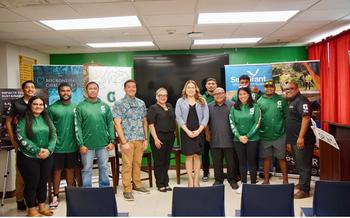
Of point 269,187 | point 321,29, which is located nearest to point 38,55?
point 321,29

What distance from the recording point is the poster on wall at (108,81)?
5965 millimetres

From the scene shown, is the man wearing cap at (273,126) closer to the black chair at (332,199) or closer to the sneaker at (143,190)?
the sneaker at (143,190)

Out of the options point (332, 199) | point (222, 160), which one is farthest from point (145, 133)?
point (332, 199)

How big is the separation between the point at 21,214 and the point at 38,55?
3.63m

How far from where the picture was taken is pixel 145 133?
16.0 ft

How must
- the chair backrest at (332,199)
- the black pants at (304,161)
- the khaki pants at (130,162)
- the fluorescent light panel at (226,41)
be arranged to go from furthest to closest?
the fluorescent light panel at (226,41), the khaki pants at (130,162), the black pants at (304,161), the chair backrest at (332,199)

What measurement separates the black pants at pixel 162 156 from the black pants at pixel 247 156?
971 mm

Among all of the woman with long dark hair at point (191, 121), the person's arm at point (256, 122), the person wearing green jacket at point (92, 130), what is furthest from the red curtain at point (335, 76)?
the person wearing green jacket at point (92, 130)

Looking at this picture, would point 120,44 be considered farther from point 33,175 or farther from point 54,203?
point 33,175

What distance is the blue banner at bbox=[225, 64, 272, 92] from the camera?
593 centimetres

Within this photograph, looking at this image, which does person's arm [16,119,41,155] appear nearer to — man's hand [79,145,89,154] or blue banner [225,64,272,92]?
man's hand [79,145,89,154]

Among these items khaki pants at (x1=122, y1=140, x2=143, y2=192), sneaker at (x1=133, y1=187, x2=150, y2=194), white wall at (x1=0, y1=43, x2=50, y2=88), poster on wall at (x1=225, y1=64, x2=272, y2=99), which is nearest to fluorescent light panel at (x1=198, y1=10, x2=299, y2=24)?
poster on wall at (x1=225, y1=64, x2=272, y2=99)

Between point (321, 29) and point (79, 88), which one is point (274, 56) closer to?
point (321, 29)

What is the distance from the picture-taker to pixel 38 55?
22.7 ft
